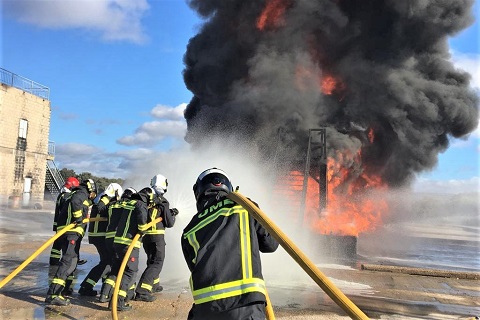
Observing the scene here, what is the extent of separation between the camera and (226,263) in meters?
2.32

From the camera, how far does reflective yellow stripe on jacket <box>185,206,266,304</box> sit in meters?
2.28

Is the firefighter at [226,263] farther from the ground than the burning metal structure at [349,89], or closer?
closer

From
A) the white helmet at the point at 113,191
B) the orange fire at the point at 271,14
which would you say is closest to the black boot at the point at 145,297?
the white helmet at the point at 113,191

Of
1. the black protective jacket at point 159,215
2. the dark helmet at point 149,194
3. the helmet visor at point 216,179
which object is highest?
the helmet visor at point 216,179

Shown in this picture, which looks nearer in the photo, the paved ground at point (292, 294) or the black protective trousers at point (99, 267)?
the paved ground at point (292, 294)

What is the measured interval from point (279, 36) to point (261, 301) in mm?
18619

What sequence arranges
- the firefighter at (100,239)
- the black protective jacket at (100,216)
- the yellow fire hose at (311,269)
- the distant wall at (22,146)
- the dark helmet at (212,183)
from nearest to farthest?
1. the yellow fire hose at (311,269)
2. the dark helmet at (212,183)
3. the firefighter at (100,239)
4. the black protective jacket at (100,216)
5. the distant wall at (22,146)

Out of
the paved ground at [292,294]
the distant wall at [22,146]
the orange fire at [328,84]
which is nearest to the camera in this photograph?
the paved ground at [292,294]

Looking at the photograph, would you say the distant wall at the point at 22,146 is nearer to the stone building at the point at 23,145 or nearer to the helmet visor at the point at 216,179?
the stone building at the point at 23,145

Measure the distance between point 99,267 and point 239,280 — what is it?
16.8 ft

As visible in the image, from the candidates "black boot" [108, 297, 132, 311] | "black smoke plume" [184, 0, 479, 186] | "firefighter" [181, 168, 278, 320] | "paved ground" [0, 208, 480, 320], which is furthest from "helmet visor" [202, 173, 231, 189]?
"black smoke plume" [184, 0, 479, 186]

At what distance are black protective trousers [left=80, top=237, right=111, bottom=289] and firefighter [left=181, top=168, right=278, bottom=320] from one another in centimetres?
478

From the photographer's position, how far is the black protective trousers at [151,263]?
6445 mm

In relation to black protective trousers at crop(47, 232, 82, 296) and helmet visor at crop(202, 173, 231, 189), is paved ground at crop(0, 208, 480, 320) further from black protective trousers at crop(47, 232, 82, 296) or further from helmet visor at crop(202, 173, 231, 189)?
helmet visor at crop(202, 173, 231, 189)
